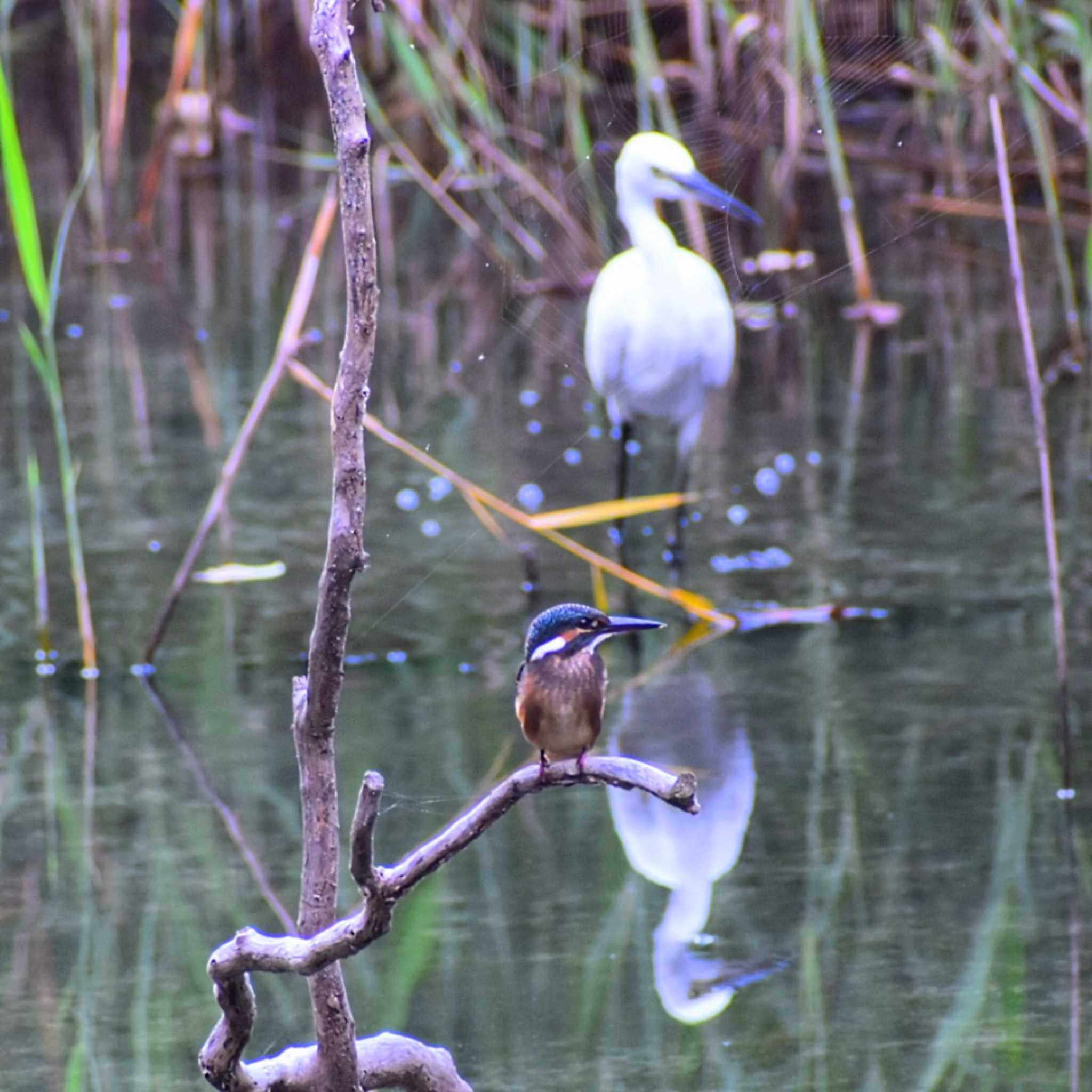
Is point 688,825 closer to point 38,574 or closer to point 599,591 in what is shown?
point 599,591

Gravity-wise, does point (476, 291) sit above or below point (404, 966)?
above

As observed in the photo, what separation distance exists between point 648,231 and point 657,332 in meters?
0.18

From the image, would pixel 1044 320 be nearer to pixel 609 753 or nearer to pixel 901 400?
pixel 901 400

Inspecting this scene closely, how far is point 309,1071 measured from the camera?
1.50 metres

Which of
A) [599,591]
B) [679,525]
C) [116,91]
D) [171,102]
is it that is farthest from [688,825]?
[171,102]

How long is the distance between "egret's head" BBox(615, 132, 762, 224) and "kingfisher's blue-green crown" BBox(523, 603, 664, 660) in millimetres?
Answer: 1460

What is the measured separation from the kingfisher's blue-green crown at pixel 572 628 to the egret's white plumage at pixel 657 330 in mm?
2057

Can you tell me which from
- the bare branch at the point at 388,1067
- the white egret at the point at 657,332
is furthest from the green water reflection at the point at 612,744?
the bare branch at the point at 388,1067

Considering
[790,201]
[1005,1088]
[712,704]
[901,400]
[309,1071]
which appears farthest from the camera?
[790,201]

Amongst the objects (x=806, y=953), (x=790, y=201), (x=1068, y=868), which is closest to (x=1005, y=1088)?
(x=806, y=953)

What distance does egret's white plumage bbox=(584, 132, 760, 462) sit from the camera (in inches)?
138

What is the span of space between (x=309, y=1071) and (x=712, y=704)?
1394 mm

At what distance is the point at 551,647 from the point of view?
4.34 feet

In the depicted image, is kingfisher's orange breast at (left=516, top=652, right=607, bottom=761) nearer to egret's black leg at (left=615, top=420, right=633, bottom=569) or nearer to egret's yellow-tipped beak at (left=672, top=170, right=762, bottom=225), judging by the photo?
egret's yellow-tipped beak at (left=672, top=170, right=762, bottom=225)
